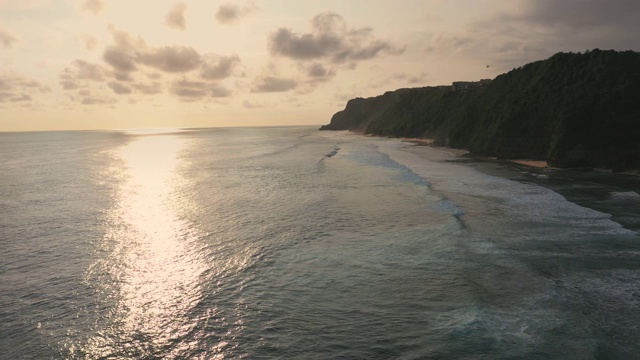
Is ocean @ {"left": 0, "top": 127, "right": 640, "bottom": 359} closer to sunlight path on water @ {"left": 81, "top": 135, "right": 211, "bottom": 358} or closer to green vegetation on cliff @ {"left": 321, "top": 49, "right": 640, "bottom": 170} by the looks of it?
sunlight path on water @ {"left": 81, "top": 135, "right": 211, "bottom": 358}

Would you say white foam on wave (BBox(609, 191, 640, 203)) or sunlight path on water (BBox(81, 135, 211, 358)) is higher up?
white foam on wave (BBox(609, 191, 640, 203))

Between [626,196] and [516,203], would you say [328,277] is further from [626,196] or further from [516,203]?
[626,196]

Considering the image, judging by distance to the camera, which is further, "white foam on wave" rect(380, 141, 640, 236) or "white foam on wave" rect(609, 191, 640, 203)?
"white foam on wave" rect(609, 191, 640, 203)

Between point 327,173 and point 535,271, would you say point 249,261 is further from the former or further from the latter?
point 327,173

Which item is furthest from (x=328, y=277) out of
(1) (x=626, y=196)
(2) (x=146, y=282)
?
(1) (x=626, y=196)

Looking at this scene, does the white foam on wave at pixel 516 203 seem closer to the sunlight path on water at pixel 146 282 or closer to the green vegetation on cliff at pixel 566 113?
the green vegetation on cliff at pixel 566 113

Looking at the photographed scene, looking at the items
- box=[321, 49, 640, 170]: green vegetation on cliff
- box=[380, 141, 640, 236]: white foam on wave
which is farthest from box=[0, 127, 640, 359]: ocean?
box=[321, 49, 640, 170]: green vegetation on cliff
